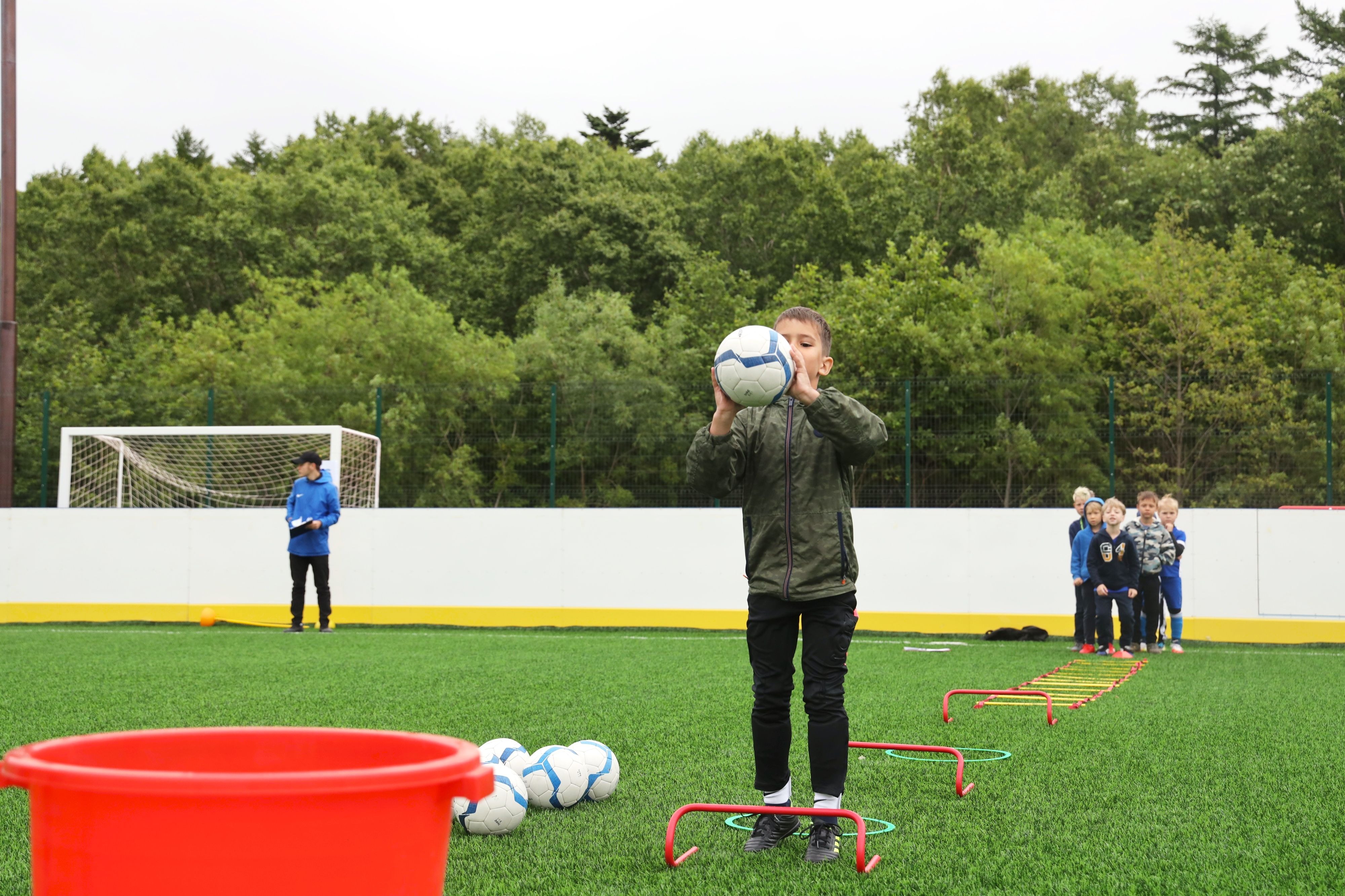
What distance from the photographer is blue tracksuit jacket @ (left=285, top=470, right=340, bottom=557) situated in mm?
13656

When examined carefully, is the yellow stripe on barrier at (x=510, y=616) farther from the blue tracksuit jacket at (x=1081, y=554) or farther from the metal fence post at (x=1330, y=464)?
the metal fence post at (x=1330, y=464)

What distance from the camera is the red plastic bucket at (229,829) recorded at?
1.85 m

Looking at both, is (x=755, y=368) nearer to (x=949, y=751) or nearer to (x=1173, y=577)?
(x=949, y=751)

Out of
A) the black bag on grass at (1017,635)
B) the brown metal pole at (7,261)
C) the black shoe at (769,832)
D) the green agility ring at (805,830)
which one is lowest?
the black bag on grass at (1017,635)

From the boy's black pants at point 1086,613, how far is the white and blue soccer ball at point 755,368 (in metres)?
9.71

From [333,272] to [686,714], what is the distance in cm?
3778

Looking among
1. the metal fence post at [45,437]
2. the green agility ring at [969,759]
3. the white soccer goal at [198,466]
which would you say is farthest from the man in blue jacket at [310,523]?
the green agility ring at [969,759]

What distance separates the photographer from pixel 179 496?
59.9 feet

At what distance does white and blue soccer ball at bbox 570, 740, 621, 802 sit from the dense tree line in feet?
37.3

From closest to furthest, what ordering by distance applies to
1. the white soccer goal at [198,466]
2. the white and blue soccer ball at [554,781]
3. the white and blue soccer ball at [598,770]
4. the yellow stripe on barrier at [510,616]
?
1. the white and blue soccer ball at [554,781]
2. the white and blue soccer ball at [598,770]
3. the yellow stripe on barrier at [510,616]
4. the white soccer goal at [198,466]

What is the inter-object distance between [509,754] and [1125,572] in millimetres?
9002

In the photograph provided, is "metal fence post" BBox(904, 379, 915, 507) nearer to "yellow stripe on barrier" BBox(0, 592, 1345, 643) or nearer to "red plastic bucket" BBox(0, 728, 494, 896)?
"yellow stripe on barrier" BBox(0, 592, 1345, 643)

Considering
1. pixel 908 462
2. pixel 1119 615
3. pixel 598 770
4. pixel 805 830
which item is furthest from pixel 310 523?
pixel 805 830

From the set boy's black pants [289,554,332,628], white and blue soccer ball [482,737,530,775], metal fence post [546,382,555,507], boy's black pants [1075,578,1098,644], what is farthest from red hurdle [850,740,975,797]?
metal fence post [546,382,555,507]
